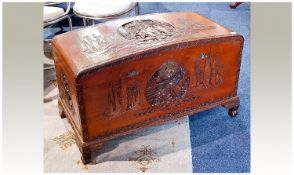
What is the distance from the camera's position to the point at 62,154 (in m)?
1.54

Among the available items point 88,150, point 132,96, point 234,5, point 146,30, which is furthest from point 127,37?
point 234,5

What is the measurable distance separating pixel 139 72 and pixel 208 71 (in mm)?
344

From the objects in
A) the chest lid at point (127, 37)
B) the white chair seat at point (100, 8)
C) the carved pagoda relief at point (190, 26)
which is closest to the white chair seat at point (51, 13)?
the white chair seat at point (100, 8)

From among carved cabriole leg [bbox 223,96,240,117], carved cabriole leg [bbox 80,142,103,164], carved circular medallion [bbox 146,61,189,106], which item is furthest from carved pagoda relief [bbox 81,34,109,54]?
carved cabriole leg [bbox 223,96,240,117]

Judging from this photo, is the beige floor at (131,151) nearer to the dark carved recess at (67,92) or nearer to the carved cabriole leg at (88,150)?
the carved cabriole leg at (88,150)

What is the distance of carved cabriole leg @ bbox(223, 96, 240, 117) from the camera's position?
1.68m

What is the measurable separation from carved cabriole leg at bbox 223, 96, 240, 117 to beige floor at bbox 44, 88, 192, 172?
22cm

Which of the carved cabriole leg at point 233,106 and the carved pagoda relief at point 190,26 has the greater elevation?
the carved pagoda relief at point 190,26

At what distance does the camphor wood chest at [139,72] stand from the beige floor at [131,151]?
9cm

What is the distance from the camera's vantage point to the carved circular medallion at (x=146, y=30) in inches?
56.4

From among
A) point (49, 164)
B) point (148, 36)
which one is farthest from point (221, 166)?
point (49, 164)

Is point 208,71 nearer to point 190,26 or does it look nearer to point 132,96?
point 190,26

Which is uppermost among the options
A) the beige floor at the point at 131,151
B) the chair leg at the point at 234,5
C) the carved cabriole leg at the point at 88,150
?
the chair leg at the point at 234,5

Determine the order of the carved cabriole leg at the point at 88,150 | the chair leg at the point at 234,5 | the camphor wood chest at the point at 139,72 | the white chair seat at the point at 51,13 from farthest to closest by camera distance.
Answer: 1. the chair leg at the point at 234,5
2. the white chair seat at the point at 51,13
3. the carved cabriole leg at the point at 88,150
4. the camphor wood chest at the point at 139,72
